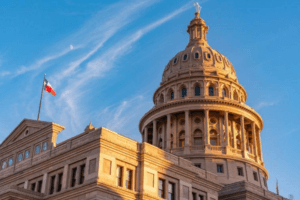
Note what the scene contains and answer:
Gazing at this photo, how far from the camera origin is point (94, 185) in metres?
42.6

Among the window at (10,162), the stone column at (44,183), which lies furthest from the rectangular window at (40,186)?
the window at (10,162)

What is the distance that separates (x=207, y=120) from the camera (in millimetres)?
81375

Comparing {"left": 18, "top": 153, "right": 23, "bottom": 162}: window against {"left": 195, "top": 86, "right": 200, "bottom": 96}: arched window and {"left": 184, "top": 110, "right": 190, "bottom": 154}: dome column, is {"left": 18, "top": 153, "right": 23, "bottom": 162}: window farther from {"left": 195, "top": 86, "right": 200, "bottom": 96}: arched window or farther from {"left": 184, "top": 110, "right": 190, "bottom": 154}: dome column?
{"left": 195, "top": 86, "right": 200, "bottom": 96}: arched window

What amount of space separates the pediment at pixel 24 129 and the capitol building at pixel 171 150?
12cm

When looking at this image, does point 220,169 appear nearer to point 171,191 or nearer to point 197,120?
point 197,120

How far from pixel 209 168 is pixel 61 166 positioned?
34.7 meters

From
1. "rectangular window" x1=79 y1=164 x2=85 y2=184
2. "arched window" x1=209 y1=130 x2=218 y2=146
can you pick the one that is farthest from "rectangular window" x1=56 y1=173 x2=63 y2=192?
"arched window" x1=209 y1=130 x2=218 y2=146

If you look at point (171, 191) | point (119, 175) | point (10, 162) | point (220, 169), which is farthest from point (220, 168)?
point (10, 162)

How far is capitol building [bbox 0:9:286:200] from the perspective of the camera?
149 ft

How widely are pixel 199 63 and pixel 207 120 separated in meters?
13.7

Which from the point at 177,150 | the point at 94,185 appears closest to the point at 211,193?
the point at 94,185

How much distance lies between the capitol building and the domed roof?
0.64ft

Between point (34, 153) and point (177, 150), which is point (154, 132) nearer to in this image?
point (177, 150)

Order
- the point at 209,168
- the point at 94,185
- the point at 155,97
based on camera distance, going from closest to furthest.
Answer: the point at 94,185, the point at 209,168, the point at 155,97
